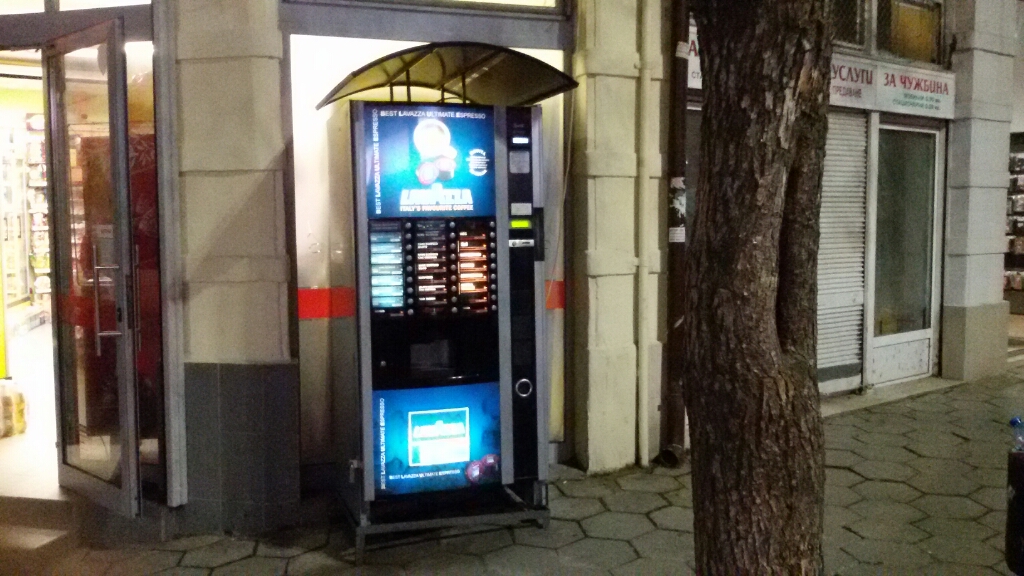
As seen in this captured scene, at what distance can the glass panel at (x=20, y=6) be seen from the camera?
5176mm

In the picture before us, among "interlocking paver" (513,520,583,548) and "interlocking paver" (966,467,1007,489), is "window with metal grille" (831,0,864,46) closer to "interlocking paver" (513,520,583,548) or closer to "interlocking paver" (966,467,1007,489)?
"interlocking paver" (966,467,1007,489)

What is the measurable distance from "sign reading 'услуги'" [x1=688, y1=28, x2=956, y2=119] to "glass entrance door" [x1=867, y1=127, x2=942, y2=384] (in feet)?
0.86

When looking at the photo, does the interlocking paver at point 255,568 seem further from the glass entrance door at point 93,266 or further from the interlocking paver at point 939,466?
the interlocking paver at point 939,466

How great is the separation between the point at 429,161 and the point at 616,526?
2.34 metres

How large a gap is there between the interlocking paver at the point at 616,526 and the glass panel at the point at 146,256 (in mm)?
2457

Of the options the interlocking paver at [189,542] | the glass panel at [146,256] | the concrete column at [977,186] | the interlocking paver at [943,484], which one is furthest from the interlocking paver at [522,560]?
the concrete column at [977,186]

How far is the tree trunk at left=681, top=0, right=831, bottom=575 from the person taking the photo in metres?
2.72

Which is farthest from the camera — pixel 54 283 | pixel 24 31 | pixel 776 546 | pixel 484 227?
pixel 54 283

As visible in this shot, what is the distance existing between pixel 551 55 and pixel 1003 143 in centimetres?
575

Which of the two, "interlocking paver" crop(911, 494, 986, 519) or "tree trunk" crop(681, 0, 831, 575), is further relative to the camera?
"interlocking paver" crop(911, 494, 986, 519)

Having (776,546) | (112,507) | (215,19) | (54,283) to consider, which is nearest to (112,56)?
(215,19)

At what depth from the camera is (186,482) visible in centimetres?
482

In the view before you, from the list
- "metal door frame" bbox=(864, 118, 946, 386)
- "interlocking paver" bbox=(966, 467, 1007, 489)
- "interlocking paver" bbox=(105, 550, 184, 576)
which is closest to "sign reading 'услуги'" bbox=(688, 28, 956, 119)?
"metal door frame" bbox=(864, 118, 946, 386)

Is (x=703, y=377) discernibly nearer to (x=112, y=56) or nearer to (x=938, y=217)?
(x=112, y=56)
